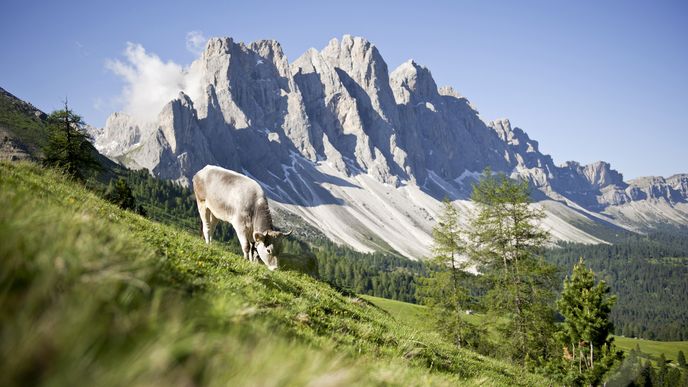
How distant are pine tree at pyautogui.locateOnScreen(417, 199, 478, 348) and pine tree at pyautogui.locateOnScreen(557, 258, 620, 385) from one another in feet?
26.3

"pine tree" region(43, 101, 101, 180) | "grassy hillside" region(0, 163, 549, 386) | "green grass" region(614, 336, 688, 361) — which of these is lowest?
"green grass" region(614, 336, 688, 361)

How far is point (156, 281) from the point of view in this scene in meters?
3.42

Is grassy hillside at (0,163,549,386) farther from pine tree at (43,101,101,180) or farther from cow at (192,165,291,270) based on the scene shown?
pine tree at (43,101,101,180)

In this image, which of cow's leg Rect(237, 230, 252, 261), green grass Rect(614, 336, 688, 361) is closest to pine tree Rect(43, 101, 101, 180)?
cow's leg Rect(237, 230, 252, 261)

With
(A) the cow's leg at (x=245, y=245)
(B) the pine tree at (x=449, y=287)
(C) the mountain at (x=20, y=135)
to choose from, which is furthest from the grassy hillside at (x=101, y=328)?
(C) the mountain at (x=20, y=135)

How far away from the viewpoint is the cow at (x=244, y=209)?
1529cm

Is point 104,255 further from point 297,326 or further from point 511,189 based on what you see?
point 511,189

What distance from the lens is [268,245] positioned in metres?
15.2

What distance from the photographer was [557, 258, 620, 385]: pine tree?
30484mm

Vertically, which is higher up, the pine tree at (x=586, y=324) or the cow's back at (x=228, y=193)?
the cow's back at (x=228, y=193)

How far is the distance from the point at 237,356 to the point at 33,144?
227 meters

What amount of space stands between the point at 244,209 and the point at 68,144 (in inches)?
1551

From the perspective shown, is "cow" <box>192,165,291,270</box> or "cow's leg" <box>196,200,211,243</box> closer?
"cow" <box>192,165,291,270</box>

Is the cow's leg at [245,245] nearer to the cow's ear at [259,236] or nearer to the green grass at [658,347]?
the cow's ear at [259,236]
